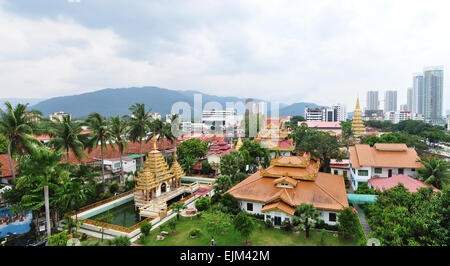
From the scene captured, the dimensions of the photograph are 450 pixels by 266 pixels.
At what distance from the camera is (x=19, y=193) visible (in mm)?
14727

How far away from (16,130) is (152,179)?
1014cm

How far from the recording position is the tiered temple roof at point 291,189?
16.2m

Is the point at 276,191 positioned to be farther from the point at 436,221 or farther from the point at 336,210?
the point at 436,221

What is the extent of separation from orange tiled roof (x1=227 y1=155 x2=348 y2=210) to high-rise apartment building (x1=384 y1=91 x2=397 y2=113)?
210933 mm

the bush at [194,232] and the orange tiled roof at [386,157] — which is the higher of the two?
the orange tiled roof at [386,157]

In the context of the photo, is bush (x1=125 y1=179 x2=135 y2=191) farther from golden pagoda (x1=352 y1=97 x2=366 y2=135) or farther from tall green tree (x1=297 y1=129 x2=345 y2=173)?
golden pagoda (x1=352 y1=97 x2=366 y2=135)

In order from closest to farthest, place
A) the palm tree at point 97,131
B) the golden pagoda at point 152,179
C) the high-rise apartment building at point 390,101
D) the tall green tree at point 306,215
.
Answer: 1. the tall green tree at point 306,215
2. the golden pagoda at point 152,179
3. the palm tree at point 97,131
4. the high-rise apartment building at point 390,101

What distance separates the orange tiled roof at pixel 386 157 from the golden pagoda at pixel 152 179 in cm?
1872

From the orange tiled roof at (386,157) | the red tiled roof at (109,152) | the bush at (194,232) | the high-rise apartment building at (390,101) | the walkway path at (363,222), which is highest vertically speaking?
the high-rise apartment building at (390,101)

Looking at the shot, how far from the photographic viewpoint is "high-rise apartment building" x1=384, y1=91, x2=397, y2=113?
191525mm

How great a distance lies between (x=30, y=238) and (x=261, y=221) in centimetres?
1453

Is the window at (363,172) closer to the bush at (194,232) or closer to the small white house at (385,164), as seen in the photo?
the small white house at (385,164)

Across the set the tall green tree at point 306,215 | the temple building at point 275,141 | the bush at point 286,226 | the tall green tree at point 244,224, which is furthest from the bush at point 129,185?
the temple building at point 275,141
